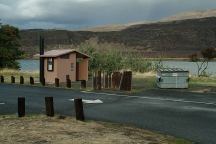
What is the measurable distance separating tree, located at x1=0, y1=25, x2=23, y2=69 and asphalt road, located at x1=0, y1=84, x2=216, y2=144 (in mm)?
36688

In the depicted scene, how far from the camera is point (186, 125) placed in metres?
14.1

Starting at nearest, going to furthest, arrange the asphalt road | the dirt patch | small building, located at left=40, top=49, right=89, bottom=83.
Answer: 1. the dirt patch
2. the asphalt road
3. small building, located at left=40, top=49, right=89, bottom=83

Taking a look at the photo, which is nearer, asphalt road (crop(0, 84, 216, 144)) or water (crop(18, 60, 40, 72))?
asphalt road (crop(0, 84, 216, 144))

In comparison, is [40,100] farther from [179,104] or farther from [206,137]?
[206,137]

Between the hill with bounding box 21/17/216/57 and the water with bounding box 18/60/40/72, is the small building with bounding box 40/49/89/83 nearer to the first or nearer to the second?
the water with bounding box 18/60/40/72

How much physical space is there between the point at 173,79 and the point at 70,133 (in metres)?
17.6

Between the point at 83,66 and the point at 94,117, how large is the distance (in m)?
22.8

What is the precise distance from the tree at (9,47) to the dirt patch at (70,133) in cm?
4624

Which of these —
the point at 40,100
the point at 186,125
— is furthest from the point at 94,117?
the point at 40,100

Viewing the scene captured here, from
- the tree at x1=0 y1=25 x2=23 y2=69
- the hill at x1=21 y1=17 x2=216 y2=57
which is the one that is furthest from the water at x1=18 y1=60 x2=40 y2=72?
the hill at x1=21 y1=17 x2=216 y2=57

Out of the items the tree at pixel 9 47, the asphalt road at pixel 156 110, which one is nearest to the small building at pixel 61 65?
the asphalt road at pixel 156 110

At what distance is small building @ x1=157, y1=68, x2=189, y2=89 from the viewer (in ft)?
94.7

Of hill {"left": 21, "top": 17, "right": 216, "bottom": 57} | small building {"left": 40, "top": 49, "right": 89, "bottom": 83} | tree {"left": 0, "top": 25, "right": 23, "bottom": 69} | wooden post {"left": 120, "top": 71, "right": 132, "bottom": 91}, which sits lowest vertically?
wooden post {"left": 120, "top": 71, "right": 132, "bottom": 91}

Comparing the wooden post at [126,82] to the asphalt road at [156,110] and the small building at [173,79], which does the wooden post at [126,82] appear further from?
the small building at [173,79]
